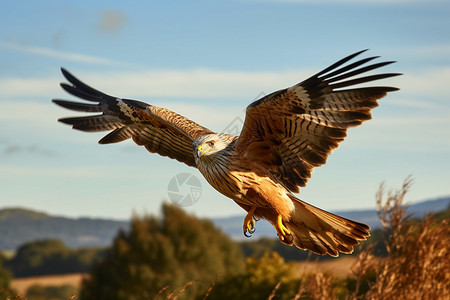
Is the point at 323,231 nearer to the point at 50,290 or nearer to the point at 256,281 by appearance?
the point at 256,281

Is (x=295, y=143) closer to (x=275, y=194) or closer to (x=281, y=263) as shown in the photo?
(x=275, y=194)

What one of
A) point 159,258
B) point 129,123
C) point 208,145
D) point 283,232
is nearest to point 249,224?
point 283,232

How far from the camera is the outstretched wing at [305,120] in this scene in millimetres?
5414

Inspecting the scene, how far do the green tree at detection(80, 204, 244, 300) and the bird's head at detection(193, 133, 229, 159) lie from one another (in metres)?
16.7

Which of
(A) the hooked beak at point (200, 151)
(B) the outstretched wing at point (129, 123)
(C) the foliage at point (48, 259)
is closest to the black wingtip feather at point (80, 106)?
(B) the outstretched wing at point (129, 123)

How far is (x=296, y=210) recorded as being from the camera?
6.39 meters

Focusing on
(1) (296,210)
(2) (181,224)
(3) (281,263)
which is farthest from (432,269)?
(2) (181,224)

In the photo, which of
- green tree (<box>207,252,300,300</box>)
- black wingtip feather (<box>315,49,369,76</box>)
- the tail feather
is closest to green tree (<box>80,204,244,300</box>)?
green tree (<box>207,252,300,300</box>)

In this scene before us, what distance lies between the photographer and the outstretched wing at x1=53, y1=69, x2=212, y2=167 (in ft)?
25.6

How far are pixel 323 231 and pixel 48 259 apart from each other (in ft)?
174

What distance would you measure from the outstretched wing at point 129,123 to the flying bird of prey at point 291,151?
73 centimetres

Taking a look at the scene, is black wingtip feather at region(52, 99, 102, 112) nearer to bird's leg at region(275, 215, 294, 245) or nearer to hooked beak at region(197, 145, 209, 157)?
hooked beak at region(197, 145, 209, 157)

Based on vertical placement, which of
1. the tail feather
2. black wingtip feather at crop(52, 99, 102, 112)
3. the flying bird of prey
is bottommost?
the tail feather

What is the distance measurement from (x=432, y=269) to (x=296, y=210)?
3427mm
